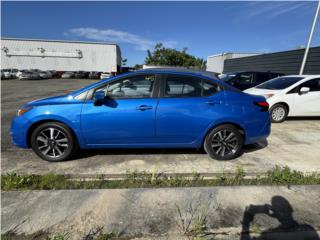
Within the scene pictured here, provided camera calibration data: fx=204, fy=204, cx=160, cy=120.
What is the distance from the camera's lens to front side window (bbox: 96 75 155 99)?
11.0ft

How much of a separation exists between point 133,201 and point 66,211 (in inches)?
29.6

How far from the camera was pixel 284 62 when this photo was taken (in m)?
15.9

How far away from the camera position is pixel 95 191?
264cm

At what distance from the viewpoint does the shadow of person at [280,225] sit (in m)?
2.02

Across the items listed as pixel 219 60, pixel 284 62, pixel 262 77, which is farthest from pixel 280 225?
pixel 219 60

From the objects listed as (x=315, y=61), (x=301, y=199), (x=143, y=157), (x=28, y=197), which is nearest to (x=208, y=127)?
(x=143, y=157)

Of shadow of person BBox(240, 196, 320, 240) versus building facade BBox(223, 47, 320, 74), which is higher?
building facade BBox(223, 47, 320, 74)

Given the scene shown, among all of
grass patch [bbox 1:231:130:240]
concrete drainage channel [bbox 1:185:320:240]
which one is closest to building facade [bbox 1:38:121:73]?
concrete drainage channel [bbox 1:185:320:240]

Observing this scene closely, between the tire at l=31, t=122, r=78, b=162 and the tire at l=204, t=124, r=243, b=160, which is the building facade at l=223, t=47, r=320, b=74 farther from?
the tire at l=31, t=122, r=78, b=162

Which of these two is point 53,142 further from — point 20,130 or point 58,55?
point 58,55

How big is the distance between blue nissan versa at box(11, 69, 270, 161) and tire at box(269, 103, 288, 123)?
307 centimetres

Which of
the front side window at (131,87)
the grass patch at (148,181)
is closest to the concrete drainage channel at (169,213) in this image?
the grass patch at (148,181)

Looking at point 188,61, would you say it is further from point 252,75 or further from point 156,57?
point 252,75

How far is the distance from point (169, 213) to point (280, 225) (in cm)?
117
